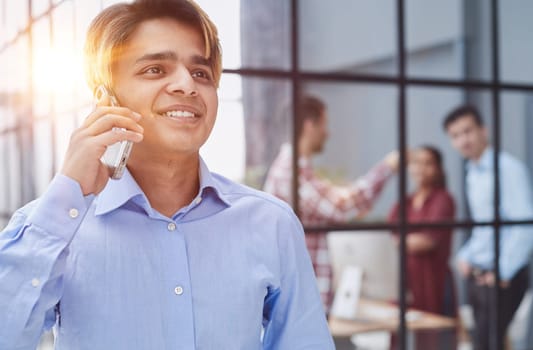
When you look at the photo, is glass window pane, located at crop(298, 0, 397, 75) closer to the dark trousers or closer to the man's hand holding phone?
the dark trousers

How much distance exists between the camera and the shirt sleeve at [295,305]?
1.16 metres

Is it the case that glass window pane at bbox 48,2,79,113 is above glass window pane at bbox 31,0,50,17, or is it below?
below

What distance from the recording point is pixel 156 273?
1.09m

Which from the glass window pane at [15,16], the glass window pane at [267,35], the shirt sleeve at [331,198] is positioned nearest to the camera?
the glass window pane at [15,16]

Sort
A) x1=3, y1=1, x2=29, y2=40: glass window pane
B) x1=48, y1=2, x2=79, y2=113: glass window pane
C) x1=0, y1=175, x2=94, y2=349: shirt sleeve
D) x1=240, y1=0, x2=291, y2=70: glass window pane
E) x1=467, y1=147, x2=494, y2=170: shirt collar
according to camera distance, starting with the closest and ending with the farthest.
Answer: x1=0, y1=175, x2=94, y2=349: shirt sleeve → x1=48, y1=2, x2=79, y2=113: glass window pane → x1=3, y1=1, x2=29, y2=40: glass window pane → x1=467, y1=147, x2=494, y2=170: shirt collar → x1=240, y1=0, x2=291, y2=70: glass window pane

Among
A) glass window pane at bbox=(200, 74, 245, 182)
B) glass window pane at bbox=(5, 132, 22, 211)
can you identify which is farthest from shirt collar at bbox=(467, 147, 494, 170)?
glass window pane at bbox=(5, 132, 22, 211)

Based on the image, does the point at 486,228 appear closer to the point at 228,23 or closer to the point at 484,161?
the point at 484,161

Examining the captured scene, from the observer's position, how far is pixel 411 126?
693 centimetres

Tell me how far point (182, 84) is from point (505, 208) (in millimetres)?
2531

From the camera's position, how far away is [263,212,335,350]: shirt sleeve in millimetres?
1157

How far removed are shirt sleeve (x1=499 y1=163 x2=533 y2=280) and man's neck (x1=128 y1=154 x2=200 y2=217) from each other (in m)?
2.30

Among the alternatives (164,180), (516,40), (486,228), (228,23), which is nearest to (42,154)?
(228,23)

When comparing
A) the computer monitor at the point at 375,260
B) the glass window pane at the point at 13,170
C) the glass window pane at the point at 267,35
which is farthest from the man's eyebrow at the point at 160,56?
the glass window pane at the point at 267,35

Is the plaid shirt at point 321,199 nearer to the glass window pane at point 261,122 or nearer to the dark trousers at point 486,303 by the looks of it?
the dark trousers at point 486,303
